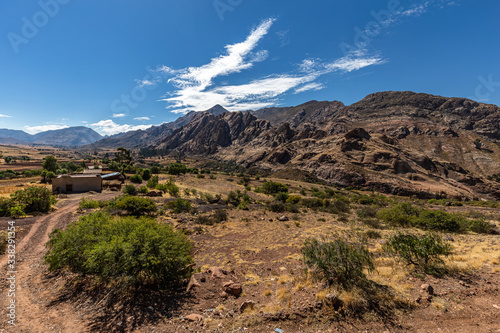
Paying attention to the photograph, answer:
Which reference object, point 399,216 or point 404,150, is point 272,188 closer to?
point 399,216

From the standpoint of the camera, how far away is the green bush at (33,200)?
19.5 metres

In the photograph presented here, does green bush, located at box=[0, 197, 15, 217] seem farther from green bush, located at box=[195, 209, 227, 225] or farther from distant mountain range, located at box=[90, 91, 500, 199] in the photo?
distant mountain range, located at box=[90, 91, 500, 199]

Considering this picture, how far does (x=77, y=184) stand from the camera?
33875 millimetres

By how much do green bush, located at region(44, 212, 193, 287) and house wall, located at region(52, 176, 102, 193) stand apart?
31368 millimetres

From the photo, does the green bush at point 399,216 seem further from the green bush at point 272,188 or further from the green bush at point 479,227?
the green bush at point 272,188

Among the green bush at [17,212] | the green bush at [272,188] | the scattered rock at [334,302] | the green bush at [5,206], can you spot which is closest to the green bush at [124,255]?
the scattered rock at [334,302]

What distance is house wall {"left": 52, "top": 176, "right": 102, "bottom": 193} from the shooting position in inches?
1286

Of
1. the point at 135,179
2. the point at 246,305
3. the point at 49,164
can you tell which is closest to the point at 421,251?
the point at 246,305

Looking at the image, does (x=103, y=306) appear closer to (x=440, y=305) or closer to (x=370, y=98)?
(x=440, y=305)

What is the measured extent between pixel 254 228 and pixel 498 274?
45.6 feet

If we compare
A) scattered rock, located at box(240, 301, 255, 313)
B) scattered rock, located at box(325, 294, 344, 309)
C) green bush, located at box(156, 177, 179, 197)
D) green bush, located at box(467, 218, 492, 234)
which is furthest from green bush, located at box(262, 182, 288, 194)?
scattered rock, located at box(325, 294, 344, 309)

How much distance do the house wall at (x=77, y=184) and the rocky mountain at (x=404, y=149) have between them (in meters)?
65.7

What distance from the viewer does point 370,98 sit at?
601ft

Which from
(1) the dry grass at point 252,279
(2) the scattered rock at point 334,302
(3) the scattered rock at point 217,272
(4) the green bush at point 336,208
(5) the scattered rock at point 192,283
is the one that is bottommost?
(4) the green bush at point 336,208
